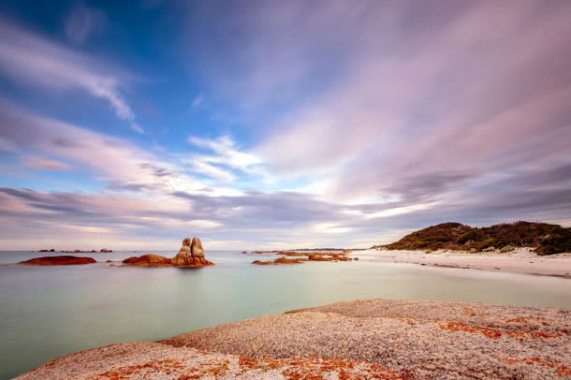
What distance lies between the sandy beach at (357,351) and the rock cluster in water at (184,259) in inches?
2165

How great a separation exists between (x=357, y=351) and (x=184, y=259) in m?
63.5

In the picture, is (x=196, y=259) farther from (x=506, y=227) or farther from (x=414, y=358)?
(x=506, y=227)

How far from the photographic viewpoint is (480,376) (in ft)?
23.3

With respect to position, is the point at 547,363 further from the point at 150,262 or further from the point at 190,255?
the point at 150,262

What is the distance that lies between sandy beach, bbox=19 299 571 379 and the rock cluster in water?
180 feet

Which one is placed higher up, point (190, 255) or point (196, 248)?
point (196, 248)

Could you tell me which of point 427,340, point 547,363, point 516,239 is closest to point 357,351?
point 427,340

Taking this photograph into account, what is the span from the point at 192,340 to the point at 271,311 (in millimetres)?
9971

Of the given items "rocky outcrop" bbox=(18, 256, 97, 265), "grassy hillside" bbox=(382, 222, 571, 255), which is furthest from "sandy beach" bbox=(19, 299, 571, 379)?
"rocky outcrop" bbox=(18, 256, 97, 265)

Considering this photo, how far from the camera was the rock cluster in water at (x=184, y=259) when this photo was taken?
6525cm

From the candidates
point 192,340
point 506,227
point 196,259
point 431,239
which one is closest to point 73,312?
point 192,340

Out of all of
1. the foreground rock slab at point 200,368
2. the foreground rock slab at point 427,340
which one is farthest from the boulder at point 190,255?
the foreground rock slab at point 200,368

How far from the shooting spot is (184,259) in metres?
65.6

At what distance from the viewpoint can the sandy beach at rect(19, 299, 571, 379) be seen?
7625 mm
